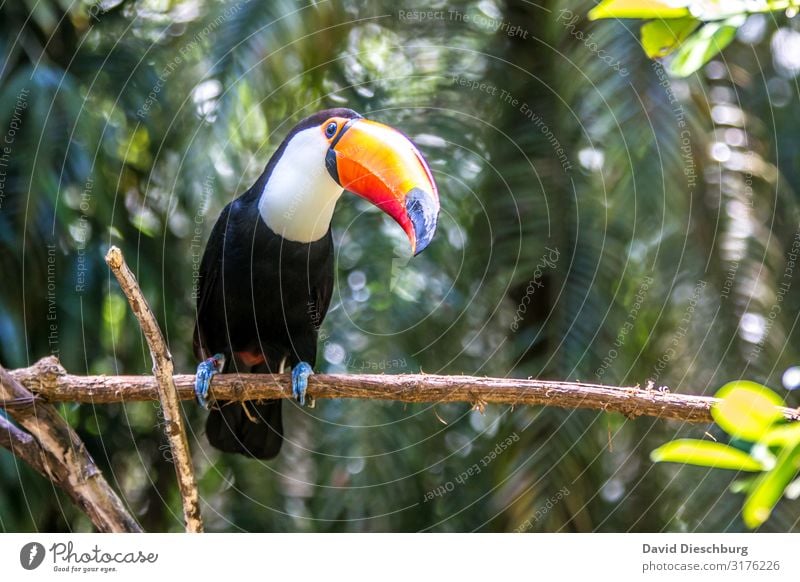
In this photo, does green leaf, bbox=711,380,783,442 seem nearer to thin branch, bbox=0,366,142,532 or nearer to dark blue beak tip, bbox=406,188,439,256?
dark blue beak tip, bbox=406,188,439,256

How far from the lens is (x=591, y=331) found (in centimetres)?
192

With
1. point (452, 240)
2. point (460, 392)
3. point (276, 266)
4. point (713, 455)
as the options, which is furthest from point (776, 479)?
point (452, 240)

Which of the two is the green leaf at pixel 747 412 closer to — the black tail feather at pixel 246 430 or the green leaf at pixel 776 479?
the green leaf at pixel 776 479

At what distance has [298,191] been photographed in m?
1.66

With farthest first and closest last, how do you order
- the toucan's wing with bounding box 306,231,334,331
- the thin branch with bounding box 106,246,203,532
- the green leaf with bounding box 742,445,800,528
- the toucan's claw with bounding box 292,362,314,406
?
the toucan's wing with bounding box 306,231,334,331 < the toucan's claw with bounding box 292,362,314,406 < the thin branch with bounding box 106,246,203,532 < the green leaf with bounding box 742,445,800,528

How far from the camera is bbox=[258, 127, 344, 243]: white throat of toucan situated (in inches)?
64.7

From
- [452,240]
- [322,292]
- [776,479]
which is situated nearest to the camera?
[776,479]

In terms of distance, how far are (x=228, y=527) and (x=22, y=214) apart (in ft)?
2.62

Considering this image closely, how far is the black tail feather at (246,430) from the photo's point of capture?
5.74 ft

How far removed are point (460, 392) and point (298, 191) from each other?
1.86 feet

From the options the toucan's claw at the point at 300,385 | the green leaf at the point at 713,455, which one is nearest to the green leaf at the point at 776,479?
the green leaf at the point at 713,455
